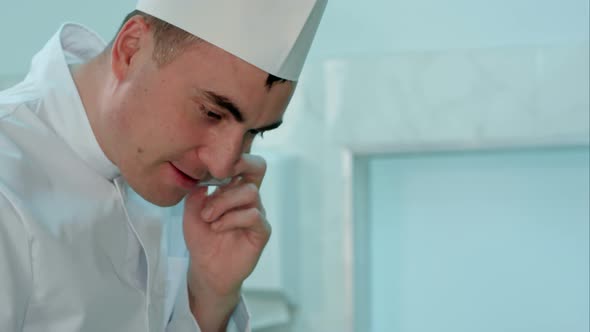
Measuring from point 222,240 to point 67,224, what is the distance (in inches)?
12.3

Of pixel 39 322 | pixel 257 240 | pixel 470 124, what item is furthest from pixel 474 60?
pixel 39 322

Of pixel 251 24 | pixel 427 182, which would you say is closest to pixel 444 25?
pixel 427 182

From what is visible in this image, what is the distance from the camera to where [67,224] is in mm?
1267

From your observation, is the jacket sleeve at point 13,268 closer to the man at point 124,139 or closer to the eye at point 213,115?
the man at point 124,139

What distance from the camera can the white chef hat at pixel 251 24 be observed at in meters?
1.20

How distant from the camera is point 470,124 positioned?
6.32 ft

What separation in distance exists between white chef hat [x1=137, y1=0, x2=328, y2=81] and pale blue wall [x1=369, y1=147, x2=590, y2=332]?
0.85 m

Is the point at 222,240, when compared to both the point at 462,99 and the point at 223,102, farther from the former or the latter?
the point at 462,99

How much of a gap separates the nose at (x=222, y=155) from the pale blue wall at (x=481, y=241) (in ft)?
2.92

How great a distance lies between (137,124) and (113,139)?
0.06 meters

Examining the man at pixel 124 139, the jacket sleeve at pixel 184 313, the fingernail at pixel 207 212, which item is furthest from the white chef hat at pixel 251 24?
the jacket sleeve at pixel 184 313

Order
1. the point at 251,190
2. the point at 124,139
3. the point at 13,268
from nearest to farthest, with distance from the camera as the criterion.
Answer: the point at 13,268
the point at 124,139
the point at 251,190

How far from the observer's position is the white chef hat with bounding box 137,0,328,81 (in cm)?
120

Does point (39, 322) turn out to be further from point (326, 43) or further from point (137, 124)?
point (326, 43)
